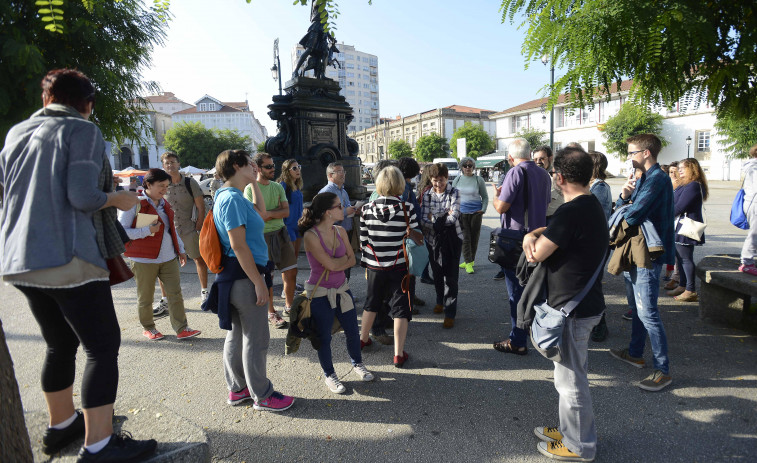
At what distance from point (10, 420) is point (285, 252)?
3260mm

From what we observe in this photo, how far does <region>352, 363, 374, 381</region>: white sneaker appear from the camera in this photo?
11.7ft

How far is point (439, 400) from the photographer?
3242mm

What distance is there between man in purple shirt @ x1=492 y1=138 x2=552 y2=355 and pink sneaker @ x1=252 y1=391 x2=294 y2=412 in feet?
6.89

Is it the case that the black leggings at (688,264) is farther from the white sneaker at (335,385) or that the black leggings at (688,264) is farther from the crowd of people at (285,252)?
the white sneaker at (335,385)

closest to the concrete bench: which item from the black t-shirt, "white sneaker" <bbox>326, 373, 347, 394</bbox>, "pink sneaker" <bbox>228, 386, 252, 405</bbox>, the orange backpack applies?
the black t-shirt

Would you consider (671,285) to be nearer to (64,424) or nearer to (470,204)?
(470,204)

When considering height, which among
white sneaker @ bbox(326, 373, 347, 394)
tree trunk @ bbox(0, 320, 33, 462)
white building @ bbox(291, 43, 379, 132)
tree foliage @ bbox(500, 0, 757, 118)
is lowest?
white sneaker @ bbox(326, 373, 347, 394)

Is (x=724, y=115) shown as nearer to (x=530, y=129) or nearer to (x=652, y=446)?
(x=652, y=446)

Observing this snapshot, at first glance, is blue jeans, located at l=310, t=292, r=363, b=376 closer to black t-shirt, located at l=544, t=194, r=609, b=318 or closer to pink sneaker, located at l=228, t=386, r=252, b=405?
pink sneaker, located at l=228, t=386, r=252, b=405

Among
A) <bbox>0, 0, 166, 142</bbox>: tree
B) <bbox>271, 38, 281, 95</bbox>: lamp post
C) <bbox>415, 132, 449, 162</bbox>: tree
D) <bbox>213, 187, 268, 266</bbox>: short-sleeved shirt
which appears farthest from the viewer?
<bbox>415, 132, 449, 162</bbox>: tree

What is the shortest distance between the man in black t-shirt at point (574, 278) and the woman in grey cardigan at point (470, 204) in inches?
177

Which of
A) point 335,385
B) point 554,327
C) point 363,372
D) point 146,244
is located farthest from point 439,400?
point 146,244

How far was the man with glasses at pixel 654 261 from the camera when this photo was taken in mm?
3283

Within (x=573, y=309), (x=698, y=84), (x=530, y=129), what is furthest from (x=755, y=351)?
(x=530, y=129)
